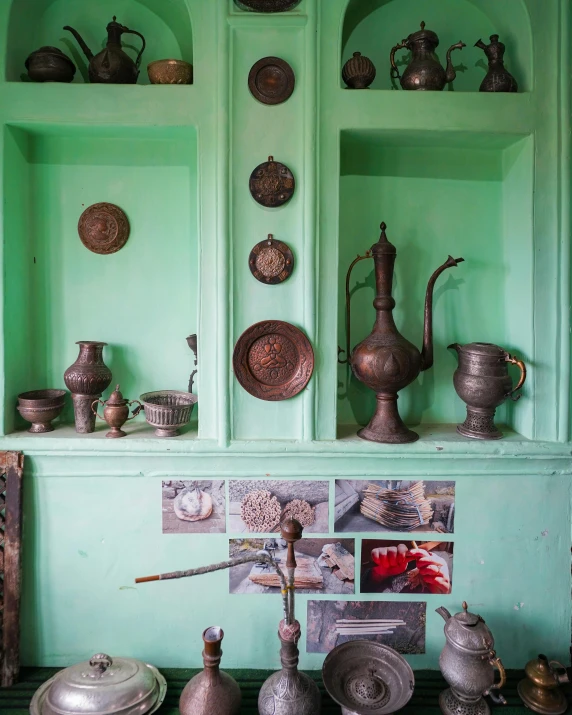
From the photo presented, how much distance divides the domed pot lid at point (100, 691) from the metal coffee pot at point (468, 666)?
1.07m

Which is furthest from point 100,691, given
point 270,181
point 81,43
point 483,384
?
point 81,43

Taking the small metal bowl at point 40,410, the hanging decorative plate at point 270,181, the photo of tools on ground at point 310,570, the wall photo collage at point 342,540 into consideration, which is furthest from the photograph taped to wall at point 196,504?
the hanging decorative plate at point 270,181

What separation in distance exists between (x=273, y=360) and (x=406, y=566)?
3.33 ft

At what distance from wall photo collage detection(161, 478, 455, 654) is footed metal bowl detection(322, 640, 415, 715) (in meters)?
0.10

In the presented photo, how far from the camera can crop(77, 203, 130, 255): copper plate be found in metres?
2.05

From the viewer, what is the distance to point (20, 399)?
1914 millimetres

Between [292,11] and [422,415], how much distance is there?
1.75 metres

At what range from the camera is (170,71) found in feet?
6.09

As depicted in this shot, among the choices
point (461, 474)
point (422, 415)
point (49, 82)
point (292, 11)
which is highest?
point (292, 11)

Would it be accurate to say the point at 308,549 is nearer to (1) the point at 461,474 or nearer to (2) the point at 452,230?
(1) the point at 461,474

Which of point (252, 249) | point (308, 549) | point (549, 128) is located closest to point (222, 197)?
point (252, 249)

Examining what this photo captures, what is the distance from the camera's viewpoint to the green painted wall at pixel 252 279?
183 centimetres

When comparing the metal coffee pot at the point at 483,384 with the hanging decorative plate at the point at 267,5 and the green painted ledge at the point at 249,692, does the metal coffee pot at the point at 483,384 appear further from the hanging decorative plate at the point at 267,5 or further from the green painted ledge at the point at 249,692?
the hanging decorative plate at the point at 267,5

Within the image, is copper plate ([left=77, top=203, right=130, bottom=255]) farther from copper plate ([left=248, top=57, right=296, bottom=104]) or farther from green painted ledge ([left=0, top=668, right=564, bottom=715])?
green painted ledge ([left=0, top=668, right=564, bottom=715])
